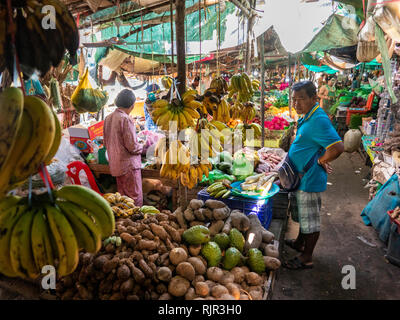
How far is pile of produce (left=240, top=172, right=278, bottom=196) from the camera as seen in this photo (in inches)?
136

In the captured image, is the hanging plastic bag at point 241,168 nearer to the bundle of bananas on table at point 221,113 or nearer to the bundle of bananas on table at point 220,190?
the bundle of bananas on table at point 220,190

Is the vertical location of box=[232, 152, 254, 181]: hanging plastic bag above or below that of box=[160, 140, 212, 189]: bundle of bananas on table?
below

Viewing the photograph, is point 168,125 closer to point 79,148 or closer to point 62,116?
point 79,148

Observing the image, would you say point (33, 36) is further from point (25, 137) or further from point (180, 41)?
point (180, 41)

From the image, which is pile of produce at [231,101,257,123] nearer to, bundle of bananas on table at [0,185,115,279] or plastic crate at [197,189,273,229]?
plastic crate at [197,189,273,229]

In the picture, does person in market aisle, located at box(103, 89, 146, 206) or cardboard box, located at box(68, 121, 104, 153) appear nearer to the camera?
person in market aisle, located at box(103, 89, 146, 206)

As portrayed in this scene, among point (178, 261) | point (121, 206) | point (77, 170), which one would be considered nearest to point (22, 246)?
point (178, 261)

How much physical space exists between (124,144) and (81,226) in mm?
2939

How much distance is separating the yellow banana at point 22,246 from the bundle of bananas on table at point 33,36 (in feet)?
1.88

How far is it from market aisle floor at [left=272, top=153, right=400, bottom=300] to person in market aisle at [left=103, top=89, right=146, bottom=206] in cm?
238

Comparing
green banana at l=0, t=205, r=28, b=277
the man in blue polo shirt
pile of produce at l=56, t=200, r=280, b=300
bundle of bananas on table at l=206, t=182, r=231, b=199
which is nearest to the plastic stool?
bundle of bananas on table at l=206, t=182, r=231, b=199

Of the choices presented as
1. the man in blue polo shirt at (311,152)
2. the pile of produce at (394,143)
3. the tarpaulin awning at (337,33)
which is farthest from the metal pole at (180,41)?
the pile of produce at (394,143)

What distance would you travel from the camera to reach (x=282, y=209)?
13.6 ft

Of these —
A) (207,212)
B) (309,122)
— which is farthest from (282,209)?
(207,212)
